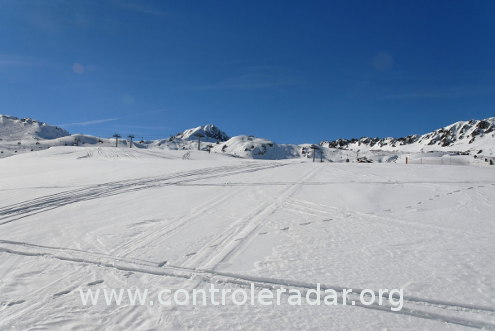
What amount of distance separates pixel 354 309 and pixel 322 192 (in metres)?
7.54

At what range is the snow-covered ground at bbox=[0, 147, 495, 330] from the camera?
3.28 metres

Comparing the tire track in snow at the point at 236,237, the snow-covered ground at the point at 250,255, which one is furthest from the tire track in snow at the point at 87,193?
the tire track in snow at the point at 236,237

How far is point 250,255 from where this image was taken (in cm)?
495

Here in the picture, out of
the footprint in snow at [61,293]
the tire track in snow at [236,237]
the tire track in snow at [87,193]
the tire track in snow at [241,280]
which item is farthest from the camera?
the tire track in snow at [87,193]

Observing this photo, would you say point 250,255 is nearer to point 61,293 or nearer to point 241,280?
point 241,280

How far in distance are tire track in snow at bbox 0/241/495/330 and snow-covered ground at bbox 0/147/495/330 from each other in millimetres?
17

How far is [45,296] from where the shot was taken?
3.68 meters

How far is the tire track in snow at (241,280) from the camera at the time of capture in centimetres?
321

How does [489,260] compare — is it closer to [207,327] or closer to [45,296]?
[207,327]

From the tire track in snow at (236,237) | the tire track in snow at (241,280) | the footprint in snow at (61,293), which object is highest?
the tire track in snow at (236,237)

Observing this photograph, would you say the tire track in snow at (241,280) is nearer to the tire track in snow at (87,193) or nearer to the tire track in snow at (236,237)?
the tire track in snow at (236,237)

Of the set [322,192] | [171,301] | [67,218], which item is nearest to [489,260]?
[171,301]

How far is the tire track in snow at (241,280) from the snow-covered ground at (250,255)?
0.02 m

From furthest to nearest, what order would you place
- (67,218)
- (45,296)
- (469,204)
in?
(469,204), (67,218), (45,296)
